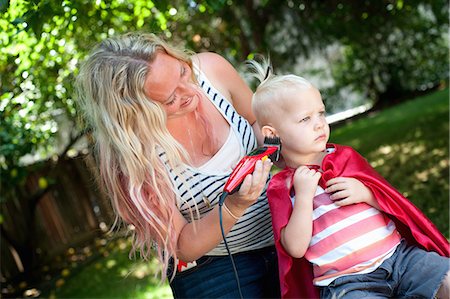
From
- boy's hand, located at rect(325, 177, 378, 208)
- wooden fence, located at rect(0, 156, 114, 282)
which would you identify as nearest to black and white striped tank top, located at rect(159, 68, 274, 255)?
boy's hand, located at rect(325, 177, 378, 208)

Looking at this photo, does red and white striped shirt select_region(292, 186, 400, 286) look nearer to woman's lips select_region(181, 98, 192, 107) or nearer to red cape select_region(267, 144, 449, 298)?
red cape select_region(267, 144, 449, 298)

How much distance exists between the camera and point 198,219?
2.35 metres

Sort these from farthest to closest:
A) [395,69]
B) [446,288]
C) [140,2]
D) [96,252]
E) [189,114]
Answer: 1. [395,69]
2. [96,252]
3. [140,2]
4. [189,114]
5. [446,288]

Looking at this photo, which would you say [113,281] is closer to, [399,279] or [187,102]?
[187,102]

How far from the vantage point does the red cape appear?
225 cm

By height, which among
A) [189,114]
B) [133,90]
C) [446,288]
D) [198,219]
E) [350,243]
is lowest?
[446,288]

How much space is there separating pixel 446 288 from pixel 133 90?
1.22 metres

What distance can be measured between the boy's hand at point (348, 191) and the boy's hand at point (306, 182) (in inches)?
2.3

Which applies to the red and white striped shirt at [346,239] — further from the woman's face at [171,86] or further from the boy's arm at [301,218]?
the woman's face at [171,86]

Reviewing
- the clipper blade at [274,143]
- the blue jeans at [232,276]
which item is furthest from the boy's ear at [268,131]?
the blue jeans at [232,276]

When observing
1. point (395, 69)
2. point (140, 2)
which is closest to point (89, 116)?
point (140, 2)

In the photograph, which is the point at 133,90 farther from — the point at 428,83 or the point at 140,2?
the point at 428,83

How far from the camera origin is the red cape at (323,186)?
225cm

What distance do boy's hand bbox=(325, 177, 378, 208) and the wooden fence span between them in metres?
5.83
